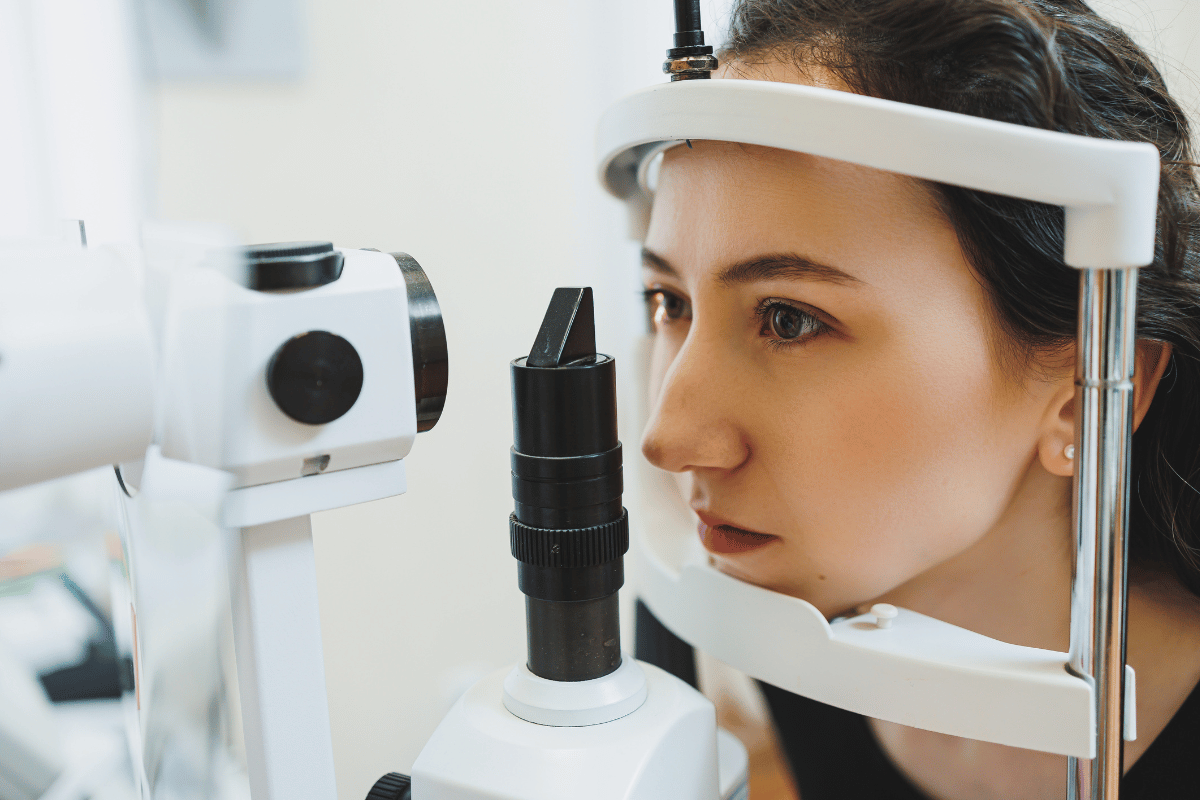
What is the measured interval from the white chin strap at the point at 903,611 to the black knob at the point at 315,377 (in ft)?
0.84

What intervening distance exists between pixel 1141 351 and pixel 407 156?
2.21 ft

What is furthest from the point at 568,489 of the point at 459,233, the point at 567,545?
the point at 459,233

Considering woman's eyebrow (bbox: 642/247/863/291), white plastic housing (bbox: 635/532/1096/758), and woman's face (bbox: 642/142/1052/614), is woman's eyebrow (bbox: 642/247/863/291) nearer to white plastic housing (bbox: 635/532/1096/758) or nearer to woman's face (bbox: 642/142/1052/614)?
woman's face (bbox: 642/142/1052/614)

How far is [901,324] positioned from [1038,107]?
141 mm

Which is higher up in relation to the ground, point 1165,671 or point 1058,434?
point 1058,434

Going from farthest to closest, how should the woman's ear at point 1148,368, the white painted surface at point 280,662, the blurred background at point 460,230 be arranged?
the blurred background at point 460,230
the woman's ear at point 1148,368
the white painted surface at point 280,662

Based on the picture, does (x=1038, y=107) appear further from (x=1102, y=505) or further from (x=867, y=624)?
(x=867, y=624)

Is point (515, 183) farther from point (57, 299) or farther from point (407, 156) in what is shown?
point (57, 299)

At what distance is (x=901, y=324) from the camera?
575 millimetres

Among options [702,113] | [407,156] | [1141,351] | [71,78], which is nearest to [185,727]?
[71,78]

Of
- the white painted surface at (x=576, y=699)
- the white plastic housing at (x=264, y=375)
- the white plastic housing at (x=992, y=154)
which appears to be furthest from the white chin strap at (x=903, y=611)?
the white plastic housing at (x=264, y=375)

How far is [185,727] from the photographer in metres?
0.31

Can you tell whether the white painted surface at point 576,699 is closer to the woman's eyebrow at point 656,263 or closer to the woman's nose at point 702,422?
the woman's nose at point 702,422

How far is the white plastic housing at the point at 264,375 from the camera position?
0.89 feet
